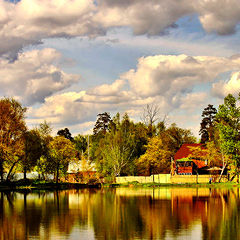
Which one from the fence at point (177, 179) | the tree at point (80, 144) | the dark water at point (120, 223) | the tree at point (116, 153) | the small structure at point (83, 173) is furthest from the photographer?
the tree at point (80, 144)

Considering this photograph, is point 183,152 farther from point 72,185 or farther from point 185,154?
point 72,185

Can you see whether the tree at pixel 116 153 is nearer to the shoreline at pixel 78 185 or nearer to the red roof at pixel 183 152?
the shoreline at pixel 78 185

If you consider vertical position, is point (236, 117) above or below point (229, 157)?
above

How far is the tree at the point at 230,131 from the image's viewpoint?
80.8 meters

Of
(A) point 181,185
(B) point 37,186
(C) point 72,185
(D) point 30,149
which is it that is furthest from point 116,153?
(B) point 37,186

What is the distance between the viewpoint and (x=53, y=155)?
8738cm

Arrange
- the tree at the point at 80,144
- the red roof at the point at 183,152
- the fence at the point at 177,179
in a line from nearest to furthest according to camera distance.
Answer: the fence at the point at 177,179
the red roof at the point at 183,152
the tree at the point at 80,144

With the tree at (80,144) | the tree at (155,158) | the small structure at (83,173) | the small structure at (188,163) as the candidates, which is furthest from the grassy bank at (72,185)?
the tree at (80,144)

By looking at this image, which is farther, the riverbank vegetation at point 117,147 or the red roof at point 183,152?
the red roof at point 183,152

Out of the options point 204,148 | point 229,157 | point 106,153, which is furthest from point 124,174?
point 229,157

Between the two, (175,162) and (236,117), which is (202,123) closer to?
(175,162)

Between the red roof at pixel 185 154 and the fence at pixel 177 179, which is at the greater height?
the red roof at pixel 185 154

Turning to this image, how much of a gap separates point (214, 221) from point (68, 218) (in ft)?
36.7

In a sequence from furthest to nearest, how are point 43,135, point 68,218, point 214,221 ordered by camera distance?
point 43,135, point 68,218, point 214,221
